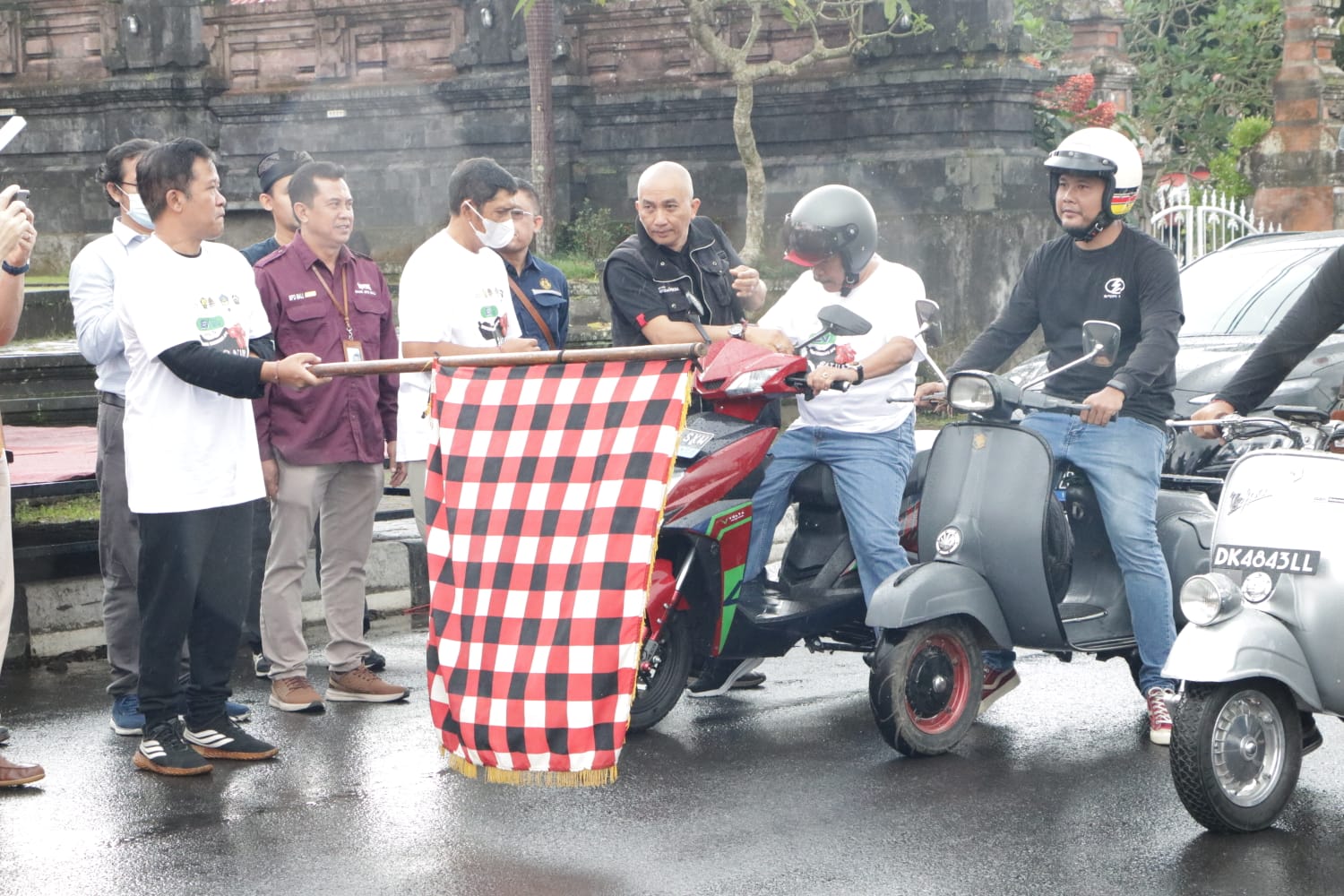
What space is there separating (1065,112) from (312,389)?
1120 cm

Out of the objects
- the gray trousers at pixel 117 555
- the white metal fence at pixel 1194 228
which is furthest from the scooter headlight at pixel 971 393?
the white metal fence at pixel 1194 228

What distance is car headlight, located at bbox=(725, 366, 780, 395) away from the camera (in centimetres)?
583

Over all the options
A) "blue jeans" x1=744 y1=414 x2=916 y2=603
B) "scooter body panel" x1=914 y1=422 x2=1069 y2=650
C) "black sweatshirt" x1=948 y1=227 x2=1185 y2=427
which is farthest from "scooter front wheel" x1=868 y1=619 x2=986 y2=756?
"black sweatshirt" x1=948 y1=227 x2=1185 y2=427

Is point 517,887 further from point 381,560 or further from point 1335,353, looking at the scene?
→ point 1335,353

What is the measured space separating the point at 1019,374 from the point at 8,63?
13760mm

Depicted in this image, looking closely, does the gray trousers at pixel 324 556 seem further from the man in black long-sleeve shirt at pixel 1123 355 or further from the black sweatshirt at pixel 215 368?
the man in black long-sleeve shirt at pixel 1123 355

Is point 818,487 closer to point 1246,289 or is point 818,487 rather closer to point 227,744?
point 227,744

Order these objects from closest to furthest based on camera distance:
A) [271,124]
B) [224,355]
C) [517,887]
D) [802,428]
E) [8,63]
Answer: [517,887] < [224,355] < [802,428] < [271,124] < [8,63]

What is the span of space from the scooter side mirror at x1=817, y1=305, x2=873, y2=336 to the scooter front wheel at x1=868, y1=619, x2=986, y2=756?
3.24 ft

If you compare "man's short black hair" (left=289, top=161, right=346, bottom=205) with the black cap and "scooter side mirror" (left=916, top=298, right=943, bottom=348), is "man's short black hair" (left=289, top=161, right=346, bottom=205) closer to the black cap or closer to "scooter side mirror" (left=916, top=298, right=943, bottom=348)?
the black cap

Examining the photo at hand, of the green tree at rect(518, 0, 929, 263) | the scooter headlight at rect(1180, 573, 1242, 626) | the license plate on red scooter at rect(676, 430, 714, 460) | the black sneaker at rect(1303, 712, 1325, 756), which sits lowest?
the black sneaker at rect(1303, 712, 1325, 756)

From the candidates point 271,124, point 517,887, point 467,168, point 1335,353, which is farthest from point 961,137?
point 517,887

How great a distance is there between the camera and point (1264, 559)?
4910 millimetres

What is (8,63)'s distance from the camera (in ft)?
63.6
